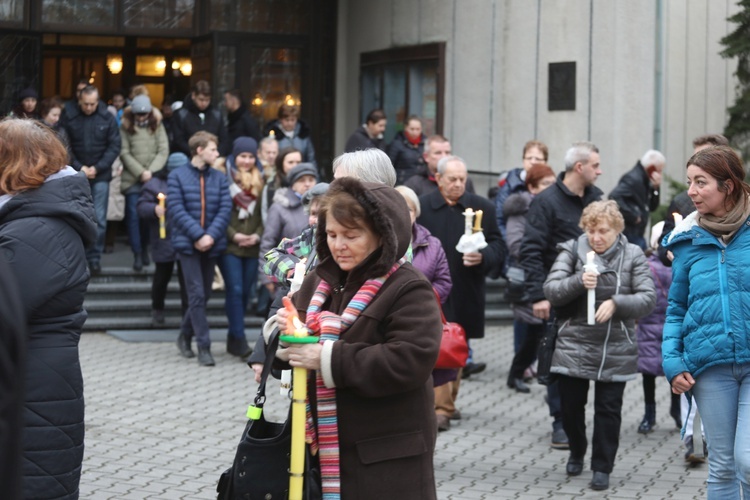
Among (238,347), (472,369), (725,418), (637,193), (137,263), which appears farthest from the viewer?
(137,263)

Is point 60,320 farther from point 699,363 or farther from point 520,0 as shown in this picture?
point 520,0

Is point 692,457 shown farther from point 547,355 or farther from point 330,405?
point 330,405

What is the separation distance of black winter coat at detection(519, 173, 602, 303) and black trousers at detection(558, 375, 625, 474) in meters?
1.16

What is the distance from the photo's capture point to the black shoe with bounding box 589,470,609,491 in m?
7.68

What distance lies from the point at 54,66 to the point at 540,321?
13698 mm

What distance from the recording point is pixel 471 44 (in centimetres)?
1741

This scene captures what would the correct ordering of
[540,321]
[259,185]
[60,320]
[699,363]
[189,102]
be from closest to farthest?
[60,320] < [699,363] < [540,321] < [259,185] < [189,102]

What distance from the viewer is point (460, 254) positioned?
9.91m

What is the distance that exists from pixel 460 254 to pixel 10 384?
775 centimetres

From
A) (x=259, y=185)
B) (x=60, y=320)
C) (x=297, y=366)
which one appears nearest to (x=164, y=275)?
(x=259, y=185)

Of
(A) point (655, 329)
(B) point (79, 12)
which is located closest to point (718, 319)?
(A) point (655, 329)

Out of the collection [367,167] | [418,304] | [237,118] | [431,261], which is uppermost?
[237,118]

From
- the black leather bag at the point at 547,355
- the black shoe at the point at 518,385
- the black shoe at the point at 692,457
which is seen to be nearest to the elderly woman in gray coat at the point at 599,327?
the black leather bag at the point at 547,355

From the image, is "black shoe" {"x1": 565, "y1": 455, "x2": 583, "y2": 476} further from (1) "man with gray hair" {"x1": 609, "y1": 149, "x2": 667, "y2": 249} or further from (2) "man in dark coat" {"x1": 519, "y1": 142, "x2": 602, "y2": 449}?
(1) "man with gray hair" {"x1": 609, "y1": 149, "x2": 667, "y2": 249}
